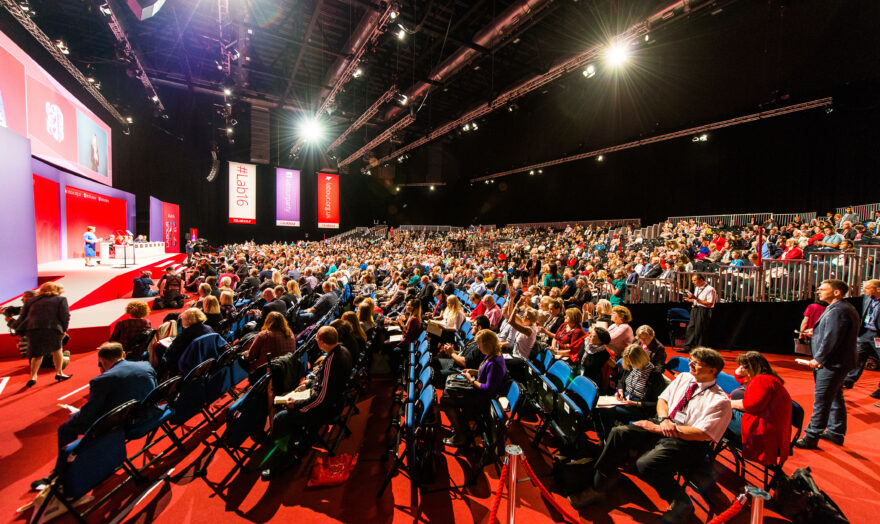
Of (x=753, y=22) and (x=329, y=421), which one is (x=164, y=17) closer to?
(x=329, y=421)

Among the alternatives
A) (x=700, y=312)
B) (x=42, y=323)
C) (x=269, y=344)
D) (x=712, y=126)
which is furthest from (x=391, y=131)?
(x=269, y=344)

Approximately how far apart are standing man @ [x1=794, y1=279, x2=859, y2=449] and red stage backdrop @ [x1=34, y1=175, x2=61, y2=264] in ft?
51.8

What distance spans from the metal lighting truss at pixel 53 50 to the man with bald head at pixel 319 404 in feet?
Result: 33.5

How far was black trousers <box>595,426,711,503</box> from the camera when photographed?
231cm

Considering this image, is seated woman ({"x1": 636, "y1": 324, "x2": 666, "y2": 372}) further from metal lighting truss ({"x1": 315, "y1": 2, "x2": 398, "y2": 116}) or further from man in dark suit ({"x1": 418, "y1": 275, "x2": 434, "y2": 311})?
metal lighting truss ({"x1": 315, "y1": 2, "x2": 398, "y2": 116})

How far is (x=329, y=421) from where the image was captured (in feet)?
10.0

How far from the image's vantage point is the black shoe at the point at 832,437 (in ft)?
10.4

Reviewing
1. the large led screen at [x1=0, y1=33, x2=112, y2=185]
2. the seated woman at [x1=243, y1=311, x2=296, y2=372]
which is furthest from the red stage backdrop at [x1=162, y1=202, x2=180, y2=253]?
the seated woman at [x1=243, y1=311, x2=296, y2=372]

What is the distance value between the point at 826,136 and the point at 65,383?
20.0 meters

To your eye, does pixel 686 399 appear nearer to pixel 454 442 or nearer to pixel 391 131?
pixel 454 442

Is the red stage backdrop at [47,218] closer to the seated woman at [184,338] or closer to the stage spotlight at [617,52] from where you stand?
the seated woman at [184,338]

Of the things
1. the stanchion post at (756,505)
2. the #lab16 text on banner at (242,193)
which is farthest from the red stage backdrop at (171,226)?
the stanchion post at (756,505)

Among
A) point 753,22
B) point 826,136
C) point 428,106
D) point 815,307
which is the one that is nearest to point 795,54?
point 753,22

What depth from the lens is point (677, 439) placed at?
7.67 feet
